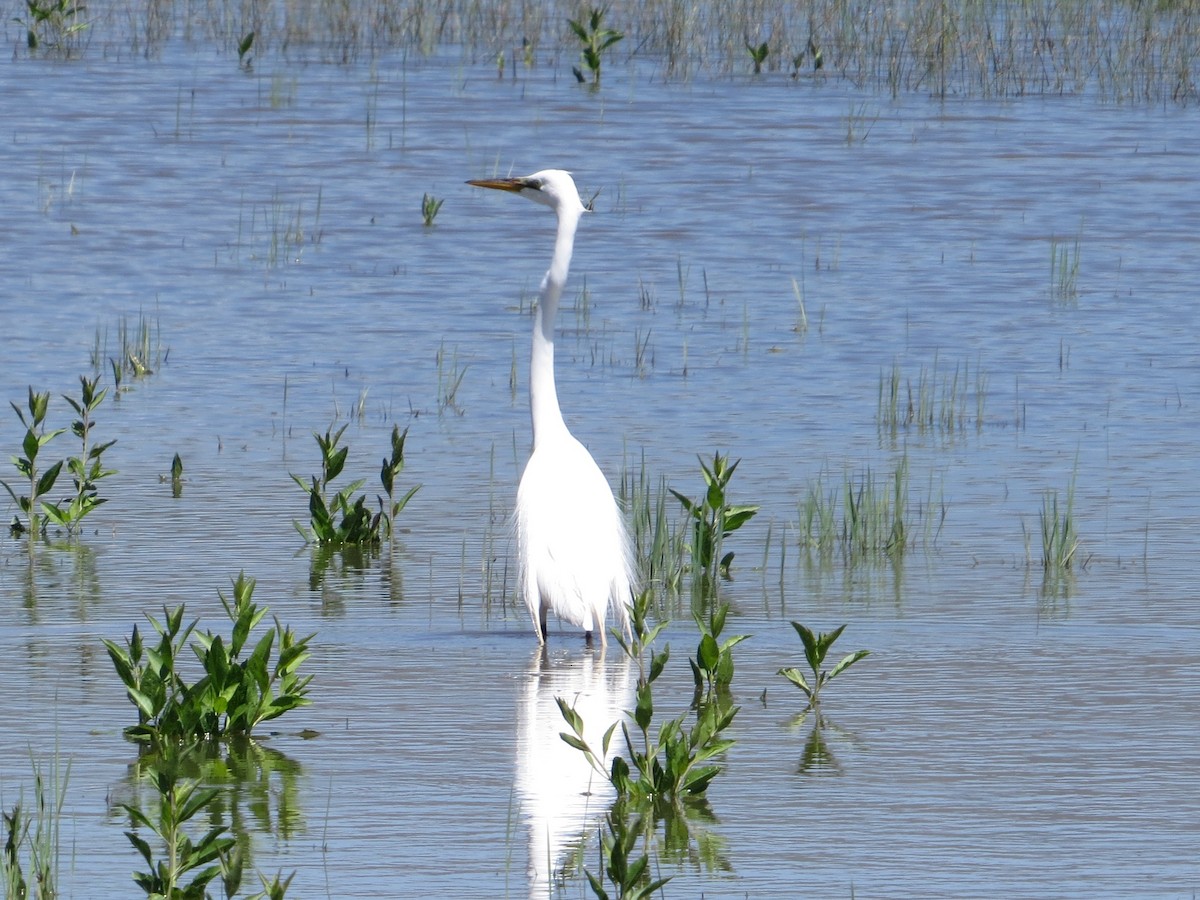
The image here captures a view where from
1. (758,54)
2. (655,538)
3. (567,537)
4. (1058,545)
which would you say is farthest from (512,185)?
(758,54)

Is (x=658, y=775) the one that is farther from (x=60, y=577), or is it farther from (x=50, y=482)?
(x=50, y=482)

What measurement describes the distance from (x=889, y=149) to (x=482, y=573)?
418 inches

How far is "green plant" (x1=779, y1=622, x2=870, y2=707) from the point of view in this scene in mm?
5836

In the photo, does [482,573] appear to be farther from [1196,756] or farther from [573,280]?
[573,280]

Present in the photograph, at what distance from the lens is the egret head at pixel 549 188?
26.1 ft

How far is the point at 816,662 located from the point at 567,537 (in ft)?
4.18

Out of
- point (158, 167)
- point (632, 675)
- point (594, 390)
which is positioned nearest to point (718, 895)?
point (632, 675)

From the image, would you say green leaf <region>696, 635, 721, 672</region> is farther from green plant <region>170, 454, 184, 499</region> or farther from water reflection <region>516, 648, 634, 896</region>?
green plant <region>170, 454, 184, 499</region>

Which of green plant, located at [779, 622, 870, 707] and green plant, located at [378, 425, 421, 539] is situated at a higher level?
green plant, located at [378, 425, 421, 539]

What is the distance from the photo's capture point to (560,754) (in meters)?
5.64

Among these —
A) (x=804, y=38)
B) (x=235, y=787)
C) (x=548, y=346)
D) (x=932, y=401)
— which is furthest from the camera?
(x=804, y=38)

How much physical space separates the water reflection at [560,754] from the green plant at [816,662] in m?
0.49

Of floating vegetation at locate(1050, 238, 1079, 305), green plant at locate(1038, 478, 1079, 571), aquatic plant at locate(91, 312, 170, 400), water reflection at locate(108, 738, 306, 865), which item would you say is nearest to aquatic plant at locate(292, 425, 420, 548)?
green plant at locate(1038, 478, 1079, 571)

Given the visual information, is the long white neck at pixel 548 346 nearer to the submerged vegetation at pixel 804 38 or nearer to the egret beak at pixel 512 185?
the egret beak at pixel 512 185
